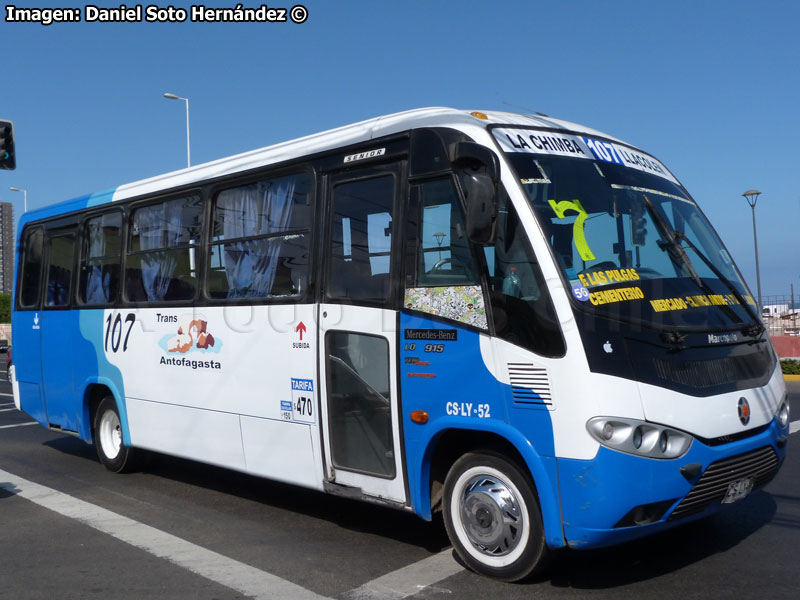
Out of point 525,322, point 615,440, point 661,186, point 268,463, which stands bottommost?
point 268,463

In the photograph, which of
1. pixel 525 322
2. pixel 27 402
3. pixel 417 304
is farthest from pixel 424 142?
pixel 27 402

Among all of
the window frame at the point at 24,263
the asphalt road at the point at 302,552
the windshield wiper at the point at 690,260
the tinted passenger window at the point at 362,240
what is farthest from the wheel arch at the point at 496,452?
the window frame at the point at 24,263

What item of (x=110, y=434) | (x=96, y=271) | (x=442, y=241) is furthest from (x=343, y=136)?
(x=110, y=434)

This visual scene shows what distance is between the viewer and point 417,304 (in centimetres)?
569

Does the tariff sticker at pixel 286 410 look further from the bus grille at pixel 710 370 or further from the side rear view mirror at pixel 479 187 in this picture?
the bus grille at pixel 710 370

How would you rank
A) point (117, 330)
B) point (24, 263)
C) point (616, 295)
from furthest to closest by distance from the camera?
point (24, 263) → point (117, 330) → point (616, 295)

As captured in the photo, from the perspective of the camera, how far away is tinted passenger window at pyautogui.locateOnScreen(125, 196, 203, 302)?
26.7ft

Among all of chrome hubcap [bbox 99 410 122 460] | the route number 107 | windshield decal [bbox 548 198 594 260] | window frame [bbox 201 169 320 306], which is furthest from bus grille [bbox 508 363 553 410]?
chrome hubcap [bbox 99 410 122 460]

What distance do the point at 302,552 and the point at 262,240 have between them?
104 inches

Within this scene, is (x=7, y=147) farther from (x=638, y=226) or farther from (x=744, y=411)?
(x=744, y=411)

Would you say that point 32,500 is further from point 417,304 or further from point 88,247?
point 417,304

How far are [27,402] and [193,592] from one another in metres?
6.82

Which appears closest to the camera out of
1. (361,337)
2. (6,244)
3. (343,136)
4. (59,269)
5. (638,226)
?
(638,226)

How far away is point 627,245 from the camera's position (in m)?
5.37
